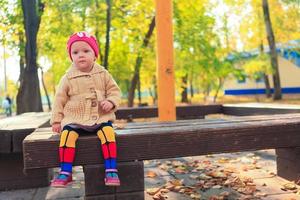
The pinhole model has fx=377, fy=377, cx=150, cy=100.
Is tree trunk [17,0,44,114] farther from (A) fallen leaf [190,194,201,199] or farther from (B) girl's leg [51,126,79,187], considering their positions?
(B) girl's leg [51,126,79,187]

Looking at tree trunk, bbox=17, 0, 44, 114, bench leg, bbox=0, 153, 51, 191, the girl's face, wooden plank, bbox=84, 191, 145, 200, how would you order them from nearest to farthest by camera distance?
the girl's face
wooden plank, bbox=84, 191, 145, 200
bench leg, bbox=0, 153, 51, 191
tree trunk, bbox=17, 0, 44, 114

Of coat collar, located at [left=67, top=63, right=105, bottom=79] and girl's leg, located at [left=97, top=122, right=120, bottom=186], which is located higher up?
coat collar, located at [left=67, top=63, right=105, bottom=79]

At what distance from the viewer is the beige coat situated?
2920 mm

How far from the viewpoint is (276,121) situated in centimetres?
352

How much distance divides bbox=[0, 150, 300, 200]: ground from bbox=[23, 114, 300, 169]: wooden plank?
0.65 meters

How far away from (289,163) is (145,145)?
6.62 feet

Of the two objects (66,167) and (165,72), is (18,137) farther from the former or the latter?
(165,72)

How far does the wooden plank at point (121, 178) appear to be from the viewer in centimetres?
302

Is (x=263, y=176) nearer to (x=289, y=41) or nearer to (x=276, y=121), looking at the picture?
(x=276, y=121)

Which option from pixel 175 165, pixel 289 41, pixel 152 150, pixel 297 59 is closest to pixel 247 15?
pixel 289 41

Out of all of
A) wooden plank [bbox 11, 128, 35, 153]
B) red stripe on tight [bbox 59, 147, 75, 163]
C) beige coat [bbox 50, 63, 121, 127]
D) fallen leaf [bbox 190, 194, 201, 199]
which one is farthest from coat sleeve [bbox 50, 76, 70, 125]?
fallen leaf [bbox 190, 194, 201, 199]

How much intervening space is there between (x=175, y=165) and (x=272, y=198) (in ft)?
6.70

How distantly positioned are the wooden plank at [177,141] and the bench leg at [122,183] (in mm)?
144

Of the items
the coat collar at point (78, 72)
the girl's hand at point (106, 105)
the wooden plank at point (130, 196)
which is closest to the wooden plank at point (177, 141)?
the girl's hand at point (106, 105)
